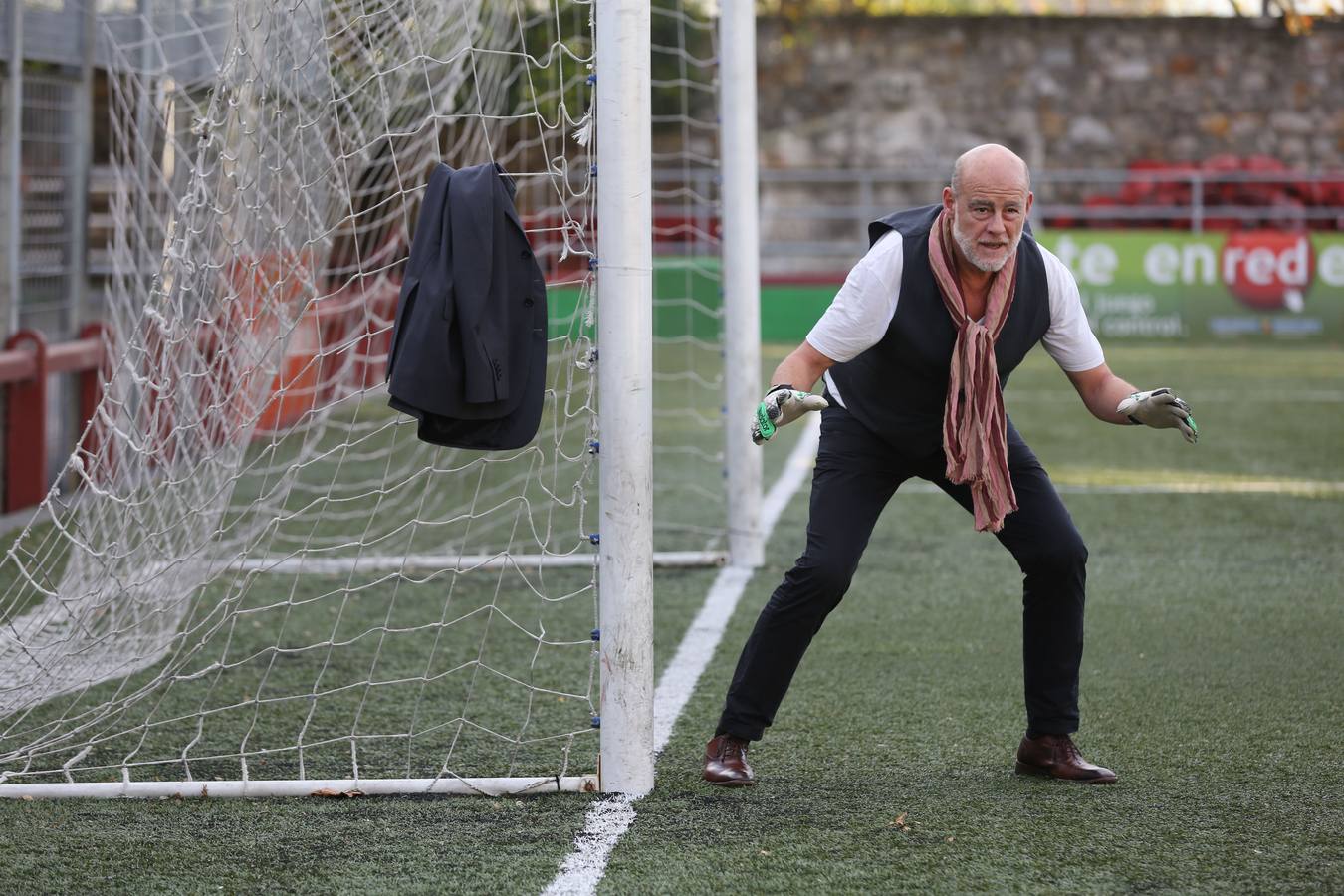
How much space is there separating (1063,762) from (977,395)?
1011 mm

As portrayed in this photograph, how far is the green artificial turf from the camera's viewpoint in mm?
3891

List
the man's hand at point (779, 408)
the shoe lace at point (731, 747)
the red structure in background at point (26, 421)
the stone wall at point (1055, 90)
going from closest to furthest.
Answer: the man's hand at point (779, 408), the shoe lace at point (731, 747), the red structure in background at point (26, 421), the stone wall at point (1055, 90)

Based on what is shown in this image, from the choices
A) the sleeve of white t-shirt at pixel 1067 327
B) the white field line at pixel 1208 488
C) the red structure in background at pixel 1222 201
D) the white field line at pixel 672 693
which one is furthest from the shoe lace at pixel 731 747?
the red structure in background at pixel 1222 201

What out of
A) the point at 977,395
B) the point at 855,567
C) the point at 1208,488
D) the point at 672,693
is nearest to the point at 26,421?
the point at 672,693

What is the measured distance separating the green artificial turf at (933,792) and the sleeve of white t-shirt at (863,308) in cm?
113

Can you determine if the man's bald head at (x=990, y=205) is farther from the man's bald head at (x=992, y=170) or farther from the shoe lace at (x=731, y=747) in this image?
the shoe lace at (x=731, y=747)

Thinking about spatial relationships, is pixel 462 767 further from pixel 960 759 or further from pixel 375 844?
pixel 960 759

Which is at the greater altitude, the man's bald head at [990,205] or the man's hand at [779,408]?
the man's bald head at [990,205]

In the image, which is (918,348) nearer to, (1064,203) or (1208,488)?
(1208,488)

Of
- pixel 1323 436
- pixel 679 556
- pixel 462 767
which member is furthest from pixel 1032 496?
pixel 1323 436

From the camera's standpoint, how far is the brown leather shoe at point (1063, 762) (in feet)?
15.0

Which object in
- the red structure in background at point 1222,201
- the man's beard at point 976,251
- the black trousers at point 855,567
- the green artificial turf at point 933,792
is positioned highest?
the red structure in background at point 1222,201

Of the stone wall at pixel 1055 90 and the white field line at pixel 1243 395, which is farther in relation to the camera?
the stone wall at pixel 1055 90

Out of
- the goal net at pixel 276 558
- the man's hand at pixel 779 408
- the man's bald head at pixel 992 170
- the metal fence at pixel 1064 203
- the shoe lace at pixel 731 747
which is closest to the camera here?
the man's hand at pixel 779 408
